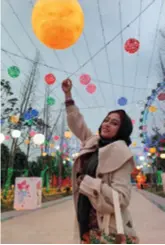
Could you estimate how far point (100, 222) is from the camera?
123cm

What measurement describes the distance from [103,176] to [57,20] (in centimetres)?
165

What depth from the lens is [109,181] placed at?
1249 mm

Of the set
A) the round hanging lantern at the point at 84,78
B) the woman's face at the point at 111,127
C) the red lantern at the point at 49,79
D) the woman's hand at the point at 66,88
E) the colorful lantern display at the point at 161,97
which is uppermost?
the colorful lantern display at the point at 161,97

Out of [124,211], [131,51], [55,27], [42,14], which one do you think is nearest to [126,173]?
[124,211]

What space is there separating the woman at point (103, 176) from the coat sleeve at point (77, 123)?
0.17ft

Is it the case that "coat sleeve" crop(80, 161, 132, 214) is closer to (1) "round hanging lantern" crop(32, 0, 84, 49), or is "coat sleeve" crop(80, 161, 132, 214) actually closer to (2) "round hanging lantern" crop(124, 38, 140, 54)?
(1) "round hanging lantern" crop(32, 0, 84, 49)

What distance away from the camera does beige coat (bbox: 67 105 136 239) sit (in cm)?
117

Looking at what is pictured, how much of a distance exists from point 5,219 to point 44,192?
902 centimetres

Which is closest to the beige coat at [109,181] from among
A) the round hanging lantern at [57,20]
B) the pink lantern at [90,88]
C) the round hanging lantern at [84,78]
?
the round hanging lantern at [57,20]

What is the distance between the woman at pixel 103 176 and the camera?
1.18 metres

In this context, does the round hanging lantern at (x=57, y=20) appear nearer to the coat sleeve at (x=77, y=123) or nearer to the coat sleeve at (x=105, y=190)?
the coat sleeve at (x=77, y=123)

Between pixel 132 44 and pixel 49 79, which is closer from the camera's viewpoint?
pixel 132 44

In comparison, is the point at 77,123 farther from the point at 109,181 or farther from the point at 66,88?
the point at 109,181

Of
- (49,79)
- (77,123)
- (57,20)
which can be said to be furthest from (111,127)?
(49,79)
